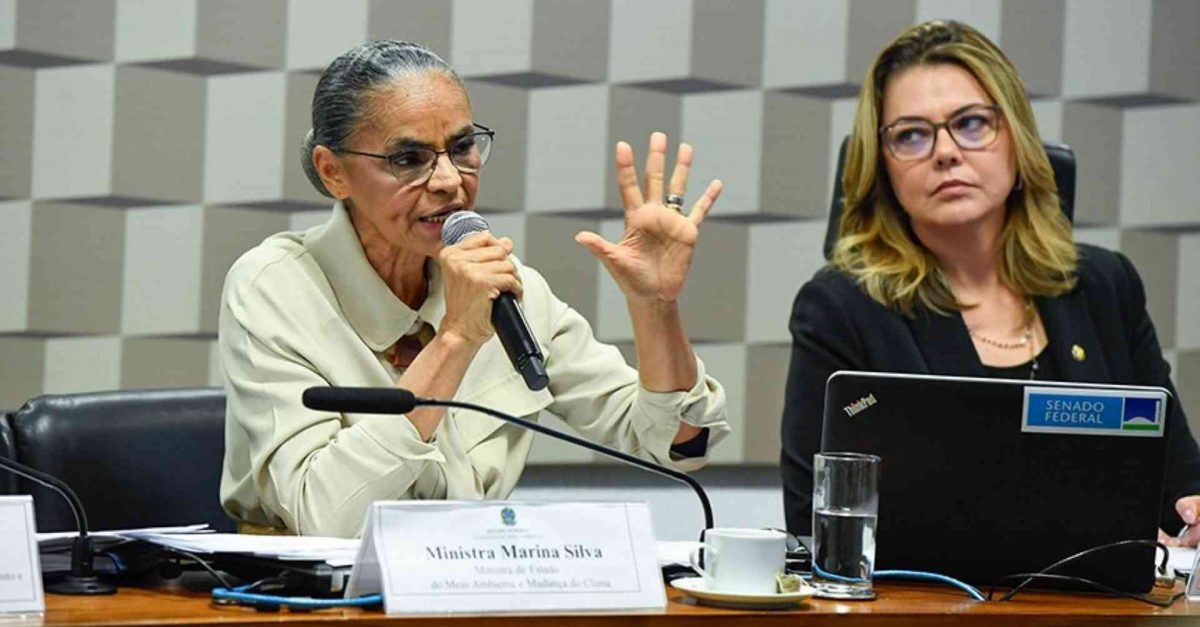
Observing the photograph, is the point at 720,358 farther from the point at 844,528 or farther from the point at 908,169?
the point at 844,528

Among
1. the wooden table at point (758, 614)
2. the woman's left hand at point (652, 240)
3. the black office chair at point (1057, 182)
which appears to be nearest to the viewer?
the wooden table at point (758, 614)

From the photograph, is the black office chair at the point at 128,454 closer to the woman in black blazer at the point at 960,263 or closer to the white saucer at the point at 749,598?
the woman in black blazer at the point at 960,263

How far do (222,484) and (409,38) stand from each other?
1.23 m

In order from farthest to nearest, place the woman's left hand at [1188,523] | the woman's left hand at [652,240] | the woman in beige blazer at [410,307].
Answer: the woman's left hand at [1188,523]
the woman's left hand at [652,240]
the woman in beige blazer at [410,307]

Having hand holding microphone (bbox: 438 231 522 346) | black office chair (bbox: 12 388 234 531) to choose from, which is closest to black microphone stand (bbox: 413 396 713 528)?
hand holding microphone (bbox: 438 231 522 346)

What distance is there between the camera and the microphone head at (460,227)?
2326 millimetres

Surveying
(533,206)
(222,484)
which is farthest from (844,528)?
(533,206)

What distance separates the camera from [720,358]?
354cm

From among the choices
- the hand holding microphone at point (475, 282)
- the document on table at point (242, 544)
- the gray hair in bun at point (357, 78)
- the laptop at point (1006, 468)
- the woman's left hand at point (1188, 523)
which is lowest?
the woman's left hand at point (1188, 523)

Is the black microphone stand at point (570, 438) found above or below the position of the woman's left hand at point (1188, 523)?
above

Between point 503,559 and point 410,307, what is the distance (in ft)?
3.22

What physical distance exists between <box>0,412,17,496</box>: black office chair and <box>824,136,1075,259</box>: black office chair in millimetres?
1465

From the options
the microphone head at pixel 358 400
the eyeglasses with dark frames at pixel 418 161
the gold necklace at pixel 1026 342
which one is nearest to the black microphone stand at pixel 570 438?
the microphone head at pixel 358 400

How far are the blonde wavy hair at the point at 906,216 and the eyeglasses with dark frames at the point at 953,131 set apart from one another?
3 cm
